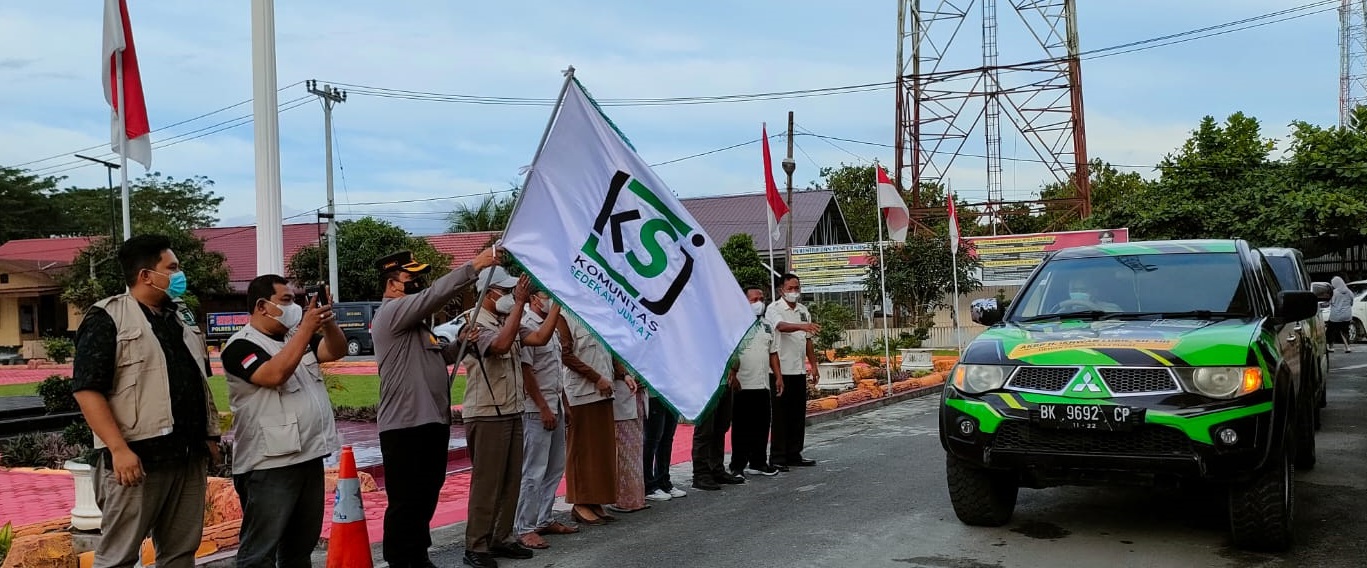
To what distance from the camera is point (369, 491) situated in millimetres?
9648

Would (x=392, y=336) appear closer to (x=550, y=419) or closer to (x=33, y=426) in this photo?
(x=550, y=419)

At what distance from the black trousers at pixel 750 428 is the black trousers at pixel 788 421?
20 centimetres

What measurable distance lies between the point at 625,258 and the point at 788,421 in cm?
487

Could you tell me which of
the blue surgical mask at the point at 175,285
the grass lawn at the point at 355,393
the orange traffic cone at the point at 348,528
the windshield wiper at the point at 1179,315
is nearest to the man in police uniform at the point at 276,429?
the blue surgical mask at the point at 175,285

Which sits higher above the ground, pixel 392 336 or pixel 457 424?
pixel 392 336

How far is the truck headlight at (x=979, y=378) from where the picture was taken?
675 centimetres

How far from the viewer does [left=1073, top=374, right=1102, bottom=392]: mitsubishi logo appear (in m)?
6.38

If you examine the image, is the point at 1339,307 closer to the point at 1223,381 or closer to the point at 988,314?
the point at 988,314

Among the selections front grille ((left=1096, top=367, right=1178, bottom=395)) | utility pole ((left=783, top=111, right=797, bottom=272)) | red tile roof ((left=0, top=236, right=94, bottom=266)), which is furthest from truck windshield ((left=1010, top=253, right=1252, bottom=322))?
red tile roof ((left=0, top=236, right=94, bottom=266))

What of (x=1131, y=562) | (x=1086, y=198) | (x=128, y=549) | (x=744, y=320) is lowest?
(x=1131, y=562)

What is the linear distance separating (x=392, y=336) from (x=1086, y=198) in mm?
34556

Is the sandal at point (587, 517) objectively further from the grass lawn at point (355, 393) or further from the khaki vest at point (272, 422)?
the grass lawn at point (355, 393)

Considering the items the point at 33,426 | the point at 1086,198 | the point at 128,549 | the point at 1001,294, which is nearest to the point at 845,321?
Result: the point at 1001,294

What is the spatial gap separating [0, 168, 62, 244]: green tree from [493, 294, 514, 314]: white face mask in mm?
62346
